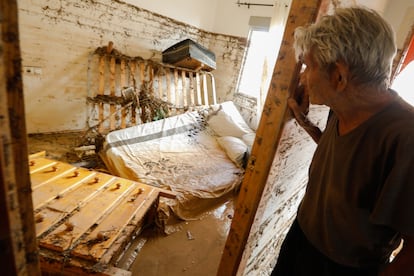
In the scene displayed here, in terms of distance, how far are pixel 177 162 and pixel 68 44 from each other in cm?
267

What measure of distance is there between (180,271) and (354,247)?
157cm

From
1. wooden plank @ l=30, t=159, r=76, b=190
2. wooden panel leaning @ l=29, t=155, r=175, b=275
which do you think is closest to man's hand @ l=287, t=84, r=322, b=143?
wooden panel leaning @ l=29, t=155, r=175, b=275

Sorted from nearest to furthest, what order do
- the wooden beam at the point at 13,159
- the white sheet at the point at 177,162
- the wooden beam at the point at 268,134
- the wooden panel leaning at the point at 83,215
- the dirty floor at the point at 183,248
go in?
the wooden beam at the point at 13,159 < the wooden beam at the point at 268,134 < the wooden panel leaning at the point at 83,215 < the dirty floor at the point at 183,248 < the white sheet at the point at 177,162

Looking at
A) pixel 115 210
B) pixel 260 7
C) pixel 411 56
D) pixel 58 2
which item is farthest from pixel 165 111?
pixel 411 56

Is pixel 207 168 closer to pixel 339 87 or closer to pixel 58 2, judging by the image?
pixel 339 87

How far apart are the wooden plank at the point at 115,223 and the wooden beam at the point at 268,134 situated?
773mm

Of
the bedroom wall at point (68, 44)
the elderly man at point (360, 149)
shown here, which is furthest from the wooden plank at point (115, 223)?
the bedroom wall at point (68, 44)

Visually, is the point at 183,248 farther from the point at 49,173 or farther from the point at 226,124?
the point at 226,124

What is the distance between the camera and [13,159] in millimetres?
361

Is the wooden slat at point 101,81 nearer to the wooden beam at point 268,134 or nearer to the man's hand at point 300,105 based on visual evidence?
the wooden beam at point 268,134

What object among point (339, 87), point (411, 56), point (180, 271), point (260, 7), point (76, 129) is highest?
point (260, 7)

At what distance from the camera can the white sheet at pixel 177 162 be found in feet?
8.65

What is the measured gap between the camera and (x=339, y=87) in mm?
818

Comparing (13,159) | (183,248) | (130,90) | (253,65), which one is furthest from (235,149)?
(13,159)
